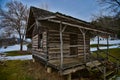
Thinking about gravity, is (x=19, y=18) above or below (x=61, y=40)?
above

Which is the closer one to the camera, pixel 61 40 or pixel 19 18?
pixel 61 40

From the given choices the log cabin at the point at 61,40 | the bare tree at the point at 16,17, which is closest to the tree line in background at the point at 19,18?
the bare tree at the point at 16,17

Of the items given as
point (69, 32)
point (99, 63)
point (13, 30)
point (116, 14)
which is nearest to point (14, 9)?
point (13, 30)

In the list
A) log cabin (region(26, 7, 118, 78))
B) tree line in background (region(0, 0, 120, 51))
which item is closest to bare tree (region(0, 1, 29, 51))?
tree line in background (region(0, 0, 120, 51))

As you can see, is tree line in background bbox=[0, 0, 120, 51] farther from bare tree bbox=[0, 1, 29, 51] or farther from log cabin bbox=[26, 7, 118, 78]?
log cabin bbox=[26, 7, 118, 78]

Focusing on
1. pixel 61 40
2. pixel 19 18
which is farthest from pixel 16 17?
pixel 61 40

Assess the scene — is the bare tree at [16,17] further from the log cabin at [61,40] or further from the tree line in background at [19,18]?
the log cabin at [61,40]

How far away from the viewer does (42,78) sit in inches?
456

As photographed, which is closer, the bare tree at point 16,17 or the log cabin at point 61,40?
the log cabin at point 61,40

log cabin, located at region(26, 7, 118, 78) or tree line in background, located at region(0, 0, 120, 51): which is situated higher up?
tree line in background, located at region(0, 0, 120, 51)

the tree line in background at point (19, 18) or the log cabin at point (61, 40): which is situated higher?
the tree line in background at point (19, 18)

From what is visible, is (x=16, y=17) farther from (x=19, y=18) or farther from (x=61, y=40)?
(x=61, y=40)

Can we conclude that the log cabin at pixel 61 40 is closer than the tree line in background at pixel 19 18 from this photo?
Yes

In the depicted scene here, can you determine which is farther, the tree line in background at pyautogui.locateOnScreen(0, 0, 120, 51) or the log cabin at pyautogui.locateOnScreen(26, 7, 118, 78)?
the tree line in background at pyautogui.locateOnScreen(0, 0, 120, 51)
